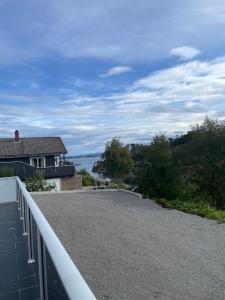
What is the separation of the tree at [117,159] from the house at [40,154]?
4099 mm

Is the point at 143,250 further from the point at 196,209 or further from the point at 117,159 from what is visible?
the point at 117,159

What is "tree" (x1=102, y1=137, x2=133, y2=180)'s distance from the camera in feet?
112

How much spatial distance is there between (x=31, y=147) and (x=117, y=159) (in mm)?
7739

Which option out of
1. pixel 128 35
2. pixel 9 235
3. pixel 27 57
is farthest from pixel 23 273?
pixel 27 57

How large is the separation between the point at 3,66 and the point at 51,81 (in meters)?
2.77

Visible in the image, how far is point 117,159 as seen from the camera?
113 feet

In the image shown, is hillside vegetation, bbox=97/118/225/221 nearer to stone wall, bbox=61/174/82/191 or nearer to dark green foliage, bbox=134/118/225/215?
dark green foliage, bbox=134/118/225/215

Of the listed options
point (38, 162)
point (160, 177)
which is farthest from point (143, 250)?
point (38, 162)

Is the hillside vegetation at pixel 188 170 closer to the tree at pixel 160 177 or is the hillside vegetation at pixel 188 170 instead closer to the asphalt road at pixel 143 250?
the tree at pixel 160 177

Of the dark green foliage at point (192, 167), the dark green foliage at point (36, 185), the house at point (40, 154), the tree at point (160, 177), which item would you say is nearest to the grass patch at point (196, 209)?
the tree at point (160, 177)

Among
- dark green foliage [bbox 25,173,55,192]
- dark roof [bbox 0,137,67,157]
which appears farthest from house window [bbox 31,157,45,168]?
dark green foliage [bbox 25,173,55,192]

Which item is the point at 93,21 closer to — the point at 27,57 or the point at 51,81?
the point at 27,57

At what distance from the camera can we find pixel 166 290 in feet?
17.1

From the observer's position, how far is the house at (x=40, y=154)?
29844 mm
